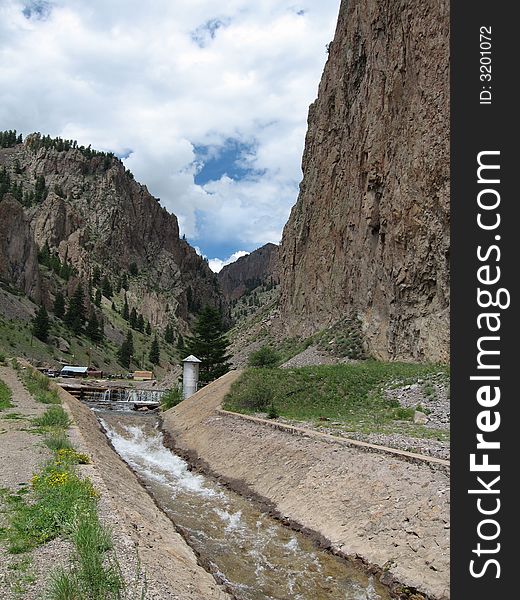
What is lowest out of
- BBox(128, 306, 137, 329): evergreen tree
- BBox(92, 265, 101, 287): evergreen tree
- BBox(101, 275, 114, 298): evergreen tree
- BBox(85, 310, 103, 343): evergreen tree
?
BBox(85, 310, 103, 343): evergreen tree

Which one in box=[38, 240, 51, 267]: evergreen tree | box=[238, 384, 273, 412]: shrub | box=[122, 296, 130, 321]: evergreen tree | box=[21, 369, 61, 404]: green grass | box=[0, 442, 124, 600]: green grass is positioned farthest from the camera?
box=[122, 296, 130, 321]: evergreen tree

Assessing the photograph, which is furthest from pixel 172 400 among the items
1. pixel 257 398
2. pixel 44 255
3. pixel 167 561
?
pixel 44 255

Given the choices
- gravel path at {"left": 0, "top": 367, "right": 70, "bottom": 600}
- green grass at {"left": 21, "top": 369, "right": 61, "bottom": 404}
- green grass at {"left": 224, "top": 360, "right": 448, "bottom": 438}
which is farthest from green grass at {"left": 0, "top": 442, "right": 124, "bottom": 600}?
green grass at {"left": 21, "top": 369, "right": 61, "bottom": 404}

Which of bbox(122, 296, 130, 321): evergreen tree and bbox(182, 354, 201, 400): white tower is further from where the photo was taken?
bbox(122, 296, 130, 321): evergreen tree

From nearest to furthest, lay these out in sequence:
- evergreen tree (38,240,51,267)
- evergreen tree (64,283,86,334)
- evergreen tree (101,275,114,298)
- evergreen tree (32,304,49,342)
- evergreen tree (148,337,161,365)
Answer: evergreen tree (32,304,49,342) → evergreen tree (64,283,86,334) → evergreen tree (148,337,161,365) → evergreen tree (38,240,51,267) → evergreen tree (101,275,114,298)

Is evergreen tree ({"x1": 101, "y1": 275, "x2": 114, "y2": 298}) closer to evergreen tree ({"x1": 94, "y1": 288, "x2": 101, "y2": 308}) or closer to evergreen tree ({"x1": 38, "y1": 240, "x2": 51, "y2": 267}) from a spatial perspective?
evergreen tree ({"x1": 94, "y1": 288, "x2": 101, "y2": 308})

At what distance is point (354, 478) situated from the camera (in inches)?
616

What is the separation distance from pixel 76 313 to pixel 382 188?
329 ft

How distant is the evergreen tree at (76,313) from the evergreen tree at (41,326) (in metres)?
18.5

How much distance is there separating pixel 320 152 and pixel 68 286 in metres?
105

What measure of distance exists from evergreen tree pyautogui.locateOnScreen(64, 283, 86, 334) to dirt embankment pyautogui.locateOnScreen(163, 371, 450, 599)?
107303 millimetres

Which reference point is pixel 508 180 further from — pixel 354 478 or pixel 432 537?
pixel 354 478

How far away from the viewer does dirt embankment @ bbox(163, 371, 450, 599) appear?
1140cm

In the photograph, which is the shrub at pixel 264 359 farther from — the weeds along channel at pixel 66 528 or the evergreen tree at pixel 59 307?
the evergreen tree at pixel 59 307
